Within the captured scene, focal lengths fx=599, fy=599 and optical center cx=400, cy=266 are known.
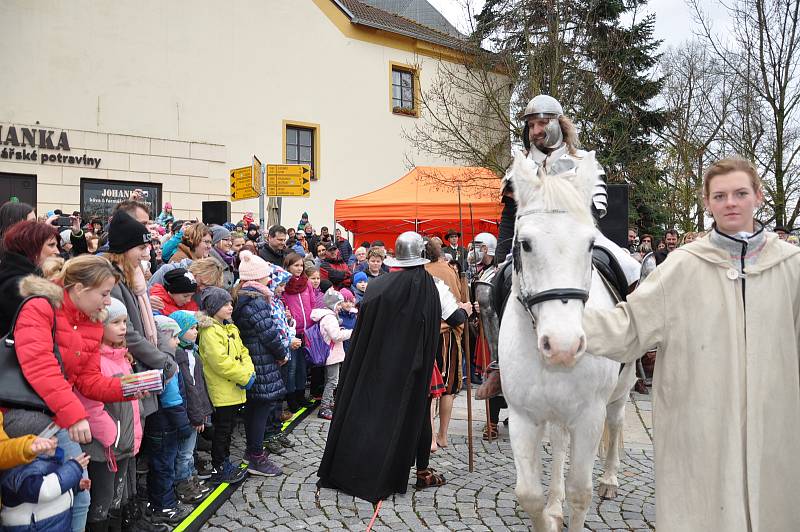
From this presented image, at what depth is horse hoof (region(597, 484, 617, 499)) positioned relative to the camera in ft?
16.9

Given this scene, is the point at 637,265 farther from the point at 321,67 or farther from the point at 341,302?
the point at 321,67

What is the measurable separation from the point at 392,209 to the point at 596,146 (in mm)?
6092

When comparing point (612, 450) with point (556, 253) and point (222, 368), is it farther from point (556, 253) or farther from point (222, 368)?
point (222, 368)

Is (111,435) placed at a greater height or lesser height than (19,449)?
lesser

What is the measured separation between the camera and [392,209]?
49.9 feet

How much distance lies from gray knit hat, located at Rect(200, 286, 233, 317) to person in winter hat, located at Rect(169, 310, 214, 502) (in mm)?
264

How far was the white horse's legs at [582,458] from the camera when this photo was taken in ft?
12.0

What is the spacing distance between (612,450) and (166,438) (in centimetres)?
371

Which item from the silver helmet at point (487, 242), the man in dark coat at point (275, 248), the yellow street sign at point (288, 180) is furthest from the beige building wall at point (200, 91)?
the silver helmet at point (487, 242)

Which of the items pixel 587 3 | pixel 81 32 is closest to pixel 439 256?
pixel 587 3

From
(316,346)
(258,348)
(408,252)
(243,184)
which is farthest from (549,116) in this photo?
(243,184)

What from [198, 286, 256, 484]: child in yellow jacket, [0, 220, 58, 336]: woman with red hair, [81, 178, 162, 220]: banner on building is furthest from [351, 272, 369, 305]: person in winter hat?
[81, 178, 162, 220]: banner on building

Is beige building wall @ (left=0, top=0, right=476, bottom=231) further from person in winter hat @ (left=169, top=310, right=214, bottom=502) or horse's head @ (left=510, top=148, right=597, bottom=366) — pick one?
horse's head @ (left=510, top=148, right=597, bottom=366)

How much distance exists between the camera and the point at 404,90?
924 inches
